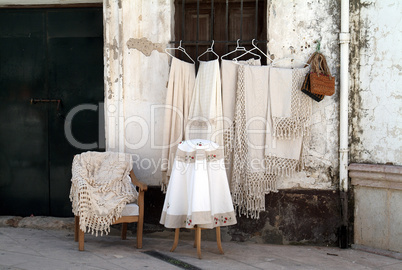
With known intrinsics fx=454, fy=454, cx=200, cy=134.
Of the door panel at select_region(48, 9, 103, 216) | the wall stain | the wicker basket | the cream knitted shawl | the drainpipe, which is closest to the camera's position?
the cream knitted shawl

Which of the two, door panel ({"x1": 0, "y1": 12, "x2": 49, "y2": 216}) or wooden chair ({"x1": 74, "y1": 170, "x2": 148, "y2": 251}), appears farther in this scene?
door panel ({"x1": 0, "y1": 12, "x2": 49, "y2": 216})

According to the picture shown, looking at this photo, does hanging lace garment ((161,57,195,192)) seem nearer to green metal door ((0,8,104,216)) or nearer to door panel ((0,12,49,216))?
green metal door ((0,8,104,216))

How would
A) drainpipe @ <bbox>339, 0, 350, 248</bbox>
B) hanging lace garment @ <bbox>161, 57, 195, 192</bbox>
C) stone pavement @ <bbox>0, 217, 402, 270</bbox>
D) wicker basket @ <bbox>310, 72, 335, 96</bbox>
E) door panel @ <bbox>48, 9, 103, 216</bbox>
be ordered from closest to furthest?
1. stone pavement @ <bbox>0, 217, 402, 270</bbox>
2. wicker basket @ <bbox>310, 72, 335, 96</bbox>
3. drainpipe @ <bbox>339, 0, 350, 248</bbox>
4. hanging lace garment @ <bbox>161, 57, 195, 192</bbox>
5. door panel @ <bbox>48, 9, 103, 216</bbox>

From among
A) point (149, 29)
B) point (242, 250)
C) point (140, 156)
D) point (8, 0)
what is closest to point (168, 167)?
point (140, 156)

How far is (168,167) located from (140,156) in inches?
17.6

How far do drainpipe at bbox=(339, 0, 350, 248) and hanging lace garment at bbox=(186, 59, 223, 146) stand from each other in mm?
1310

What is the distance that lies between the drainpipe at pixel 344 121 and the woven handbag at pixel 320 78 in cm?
17

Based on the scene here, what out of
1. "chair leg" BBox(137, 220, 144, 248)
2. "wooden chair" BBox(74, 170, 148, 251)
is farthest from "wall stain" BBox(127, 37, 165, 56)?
"chair leg" BBox(137, 220, 144, 248)

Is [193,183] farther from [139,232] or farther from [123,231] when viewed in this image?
[123,231]

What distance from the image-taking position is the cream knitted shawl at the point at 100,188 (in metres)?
4.54

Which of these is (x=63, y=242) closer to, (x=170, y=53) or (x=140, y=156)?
(x=140, y=156)

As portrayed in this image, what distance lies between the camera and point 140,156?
5348mm

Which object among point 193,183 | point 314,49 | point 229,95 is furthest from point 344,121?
point 193,183

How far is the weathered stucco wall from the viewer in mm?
4957
